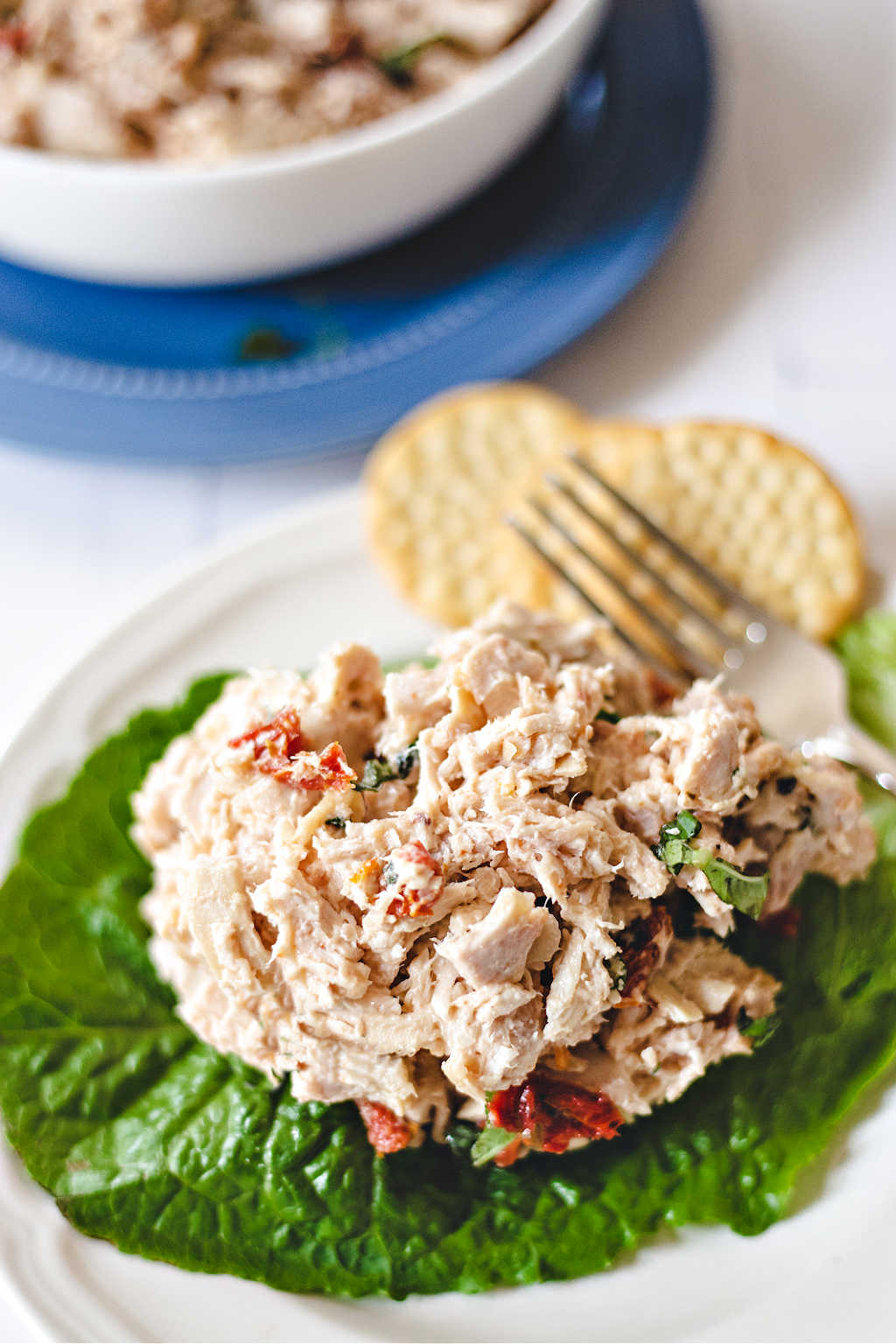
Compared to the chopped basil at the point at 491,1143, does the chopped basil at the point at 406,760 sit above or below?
above

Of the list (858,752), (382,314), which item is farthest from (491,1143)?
(382,314)

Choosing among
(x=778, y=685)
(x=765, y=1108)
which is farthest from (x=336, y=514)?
(x=765, y=1108)

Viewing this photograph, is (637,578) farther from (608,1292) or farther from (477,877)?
(608,1292)

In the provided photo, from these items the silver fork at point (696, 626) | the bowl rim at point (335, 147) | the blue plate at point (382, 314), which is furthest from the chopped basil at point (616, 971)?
the bowl rim at point (335, 147)

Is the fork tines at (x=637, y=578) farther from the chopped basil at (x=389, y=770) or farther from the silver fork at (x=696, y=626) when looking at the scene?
the chopped basil at (x=389, y=770)

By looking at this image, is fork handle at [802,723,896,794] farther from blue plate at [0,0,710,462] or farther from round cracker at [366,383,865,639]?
blue plate at [0,0,710,462]

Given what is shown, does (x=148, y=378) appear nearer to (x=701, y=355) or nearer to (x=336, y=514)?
(x=336, y=514)
